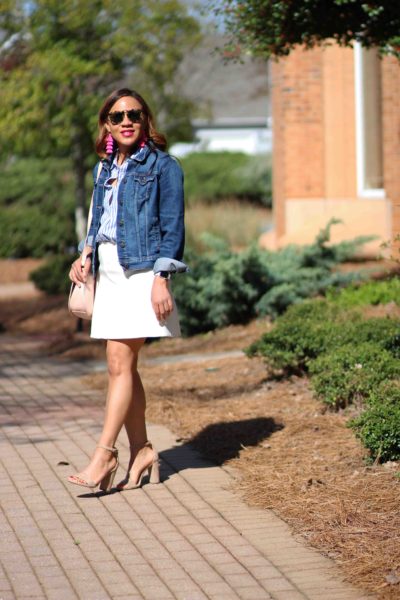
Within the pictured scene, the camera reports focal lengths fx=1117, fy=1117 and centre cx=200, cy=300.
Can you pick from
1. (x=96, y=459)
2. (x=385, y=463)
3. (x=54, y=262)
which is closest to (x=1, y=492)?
(x=96, y=459)

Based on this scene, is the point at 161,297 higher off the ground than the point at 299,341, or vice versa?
the point at 161,297

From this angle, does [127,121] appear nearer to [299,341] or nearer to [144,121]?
[144,121]

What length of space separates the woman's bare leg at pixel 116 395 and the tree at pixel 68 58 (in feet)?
28.2

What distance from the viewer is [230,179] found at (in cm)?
3344

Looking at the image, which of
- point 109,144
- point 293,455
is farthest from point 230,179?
point 109,144

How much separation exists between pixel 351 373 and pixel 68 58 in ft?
26.4

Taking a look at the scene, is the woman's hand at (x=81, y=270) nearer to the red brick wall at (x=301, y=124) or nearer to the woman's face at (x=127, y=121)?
the woman's face at (x=127, y=121)

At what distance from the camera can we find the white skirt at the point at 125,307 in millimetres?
5789

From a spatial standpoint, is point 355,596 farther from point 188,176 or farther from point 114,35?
point 188,176

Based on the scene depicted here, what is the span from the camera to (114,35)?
14.5 meters

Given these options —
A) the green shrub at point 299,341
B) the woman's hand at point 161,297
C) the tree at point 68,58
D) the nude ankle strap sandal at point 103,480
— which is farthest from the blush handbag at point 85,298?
the tree at point 68,58

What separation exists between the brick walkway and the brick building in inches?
394

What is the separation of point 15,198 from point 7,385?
54.3 ft

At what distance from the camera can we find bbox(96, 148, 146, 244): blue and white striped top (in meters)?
5.88
